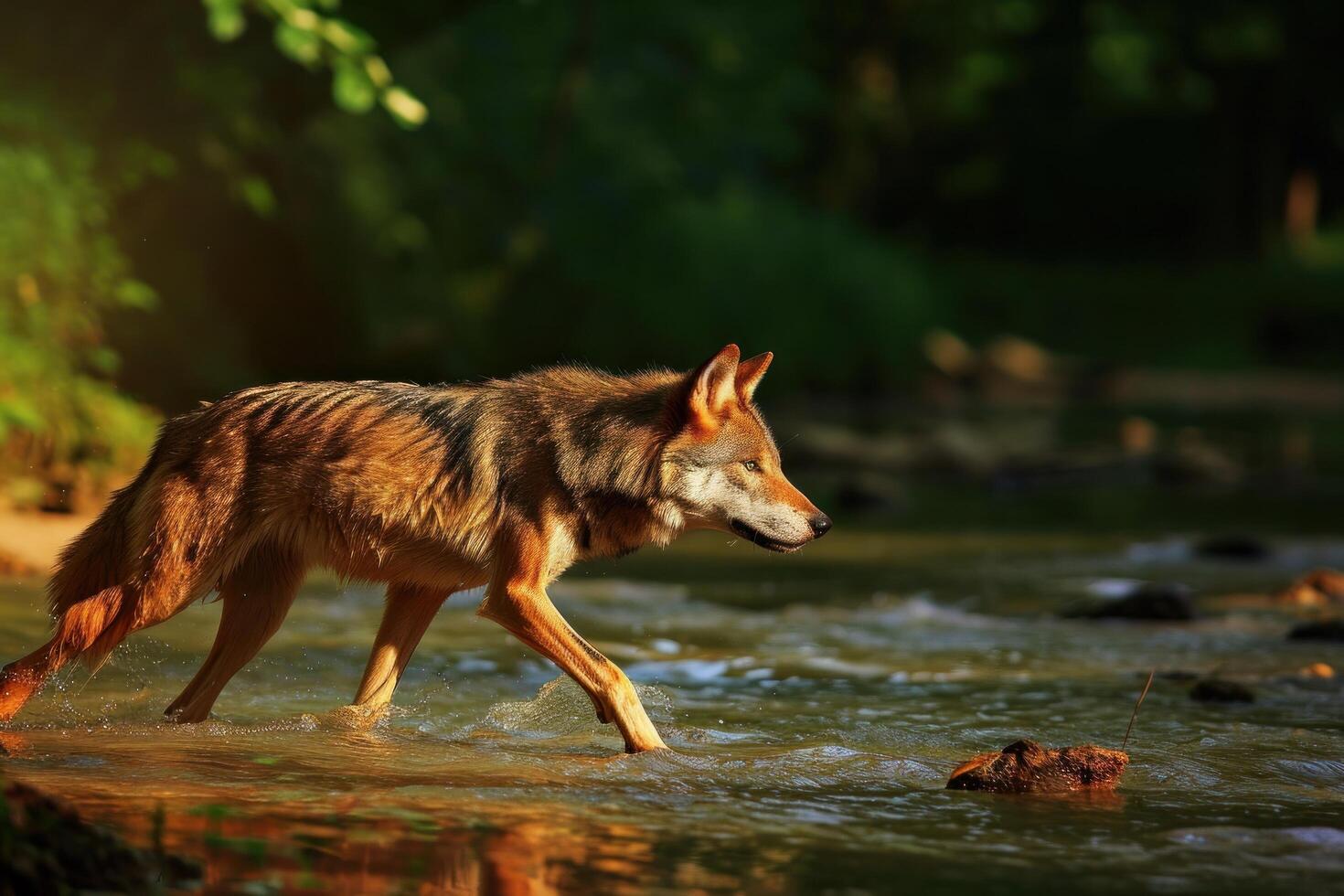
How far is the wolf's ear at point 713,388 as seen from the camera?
764cm

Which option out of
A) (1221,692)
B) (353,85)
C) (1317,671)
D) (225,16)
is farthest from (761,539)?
(225,16)

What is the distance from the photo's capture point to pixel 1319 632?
34.9ft

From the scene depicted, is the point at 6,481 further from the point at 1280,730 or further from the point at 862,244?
the point at 862,244

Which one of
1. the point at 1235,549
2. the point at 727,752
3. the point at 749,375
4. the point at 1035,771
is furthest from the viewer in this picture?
the point at 1235,549

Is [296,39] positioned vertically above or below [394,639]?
above

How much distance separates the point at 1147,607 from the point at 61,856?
328 inches

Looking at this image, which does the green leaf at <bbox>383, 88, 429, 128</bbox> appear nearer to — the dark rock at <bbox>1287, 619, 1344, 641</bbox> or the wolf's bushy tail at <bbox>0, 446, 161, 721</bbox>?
the wolf's bushy tail at <bbox>0, 446, 161, 721</bbox>

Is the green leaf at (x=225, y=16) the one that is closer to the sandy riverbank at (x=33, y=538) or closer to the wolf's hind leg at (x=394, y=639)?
the sandy riverbank at (x=33, y=538)

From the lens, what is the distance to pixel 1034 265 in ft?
170

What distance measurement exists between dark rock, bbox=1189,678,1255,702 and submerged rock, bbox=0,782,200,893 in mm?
5502

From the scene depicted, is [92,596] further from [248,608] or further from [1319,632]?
[1319,632]

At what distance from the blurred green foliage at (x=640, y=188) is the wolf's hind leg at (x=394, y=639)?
13.1 feet

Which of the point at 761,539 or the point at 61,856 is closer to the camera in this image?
the point at 61,856

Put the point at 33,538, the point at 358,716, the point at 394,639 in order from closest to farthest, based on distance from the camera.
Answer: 1. the point at 358,716
2. the point at 394,639
3. the point at 33,538
